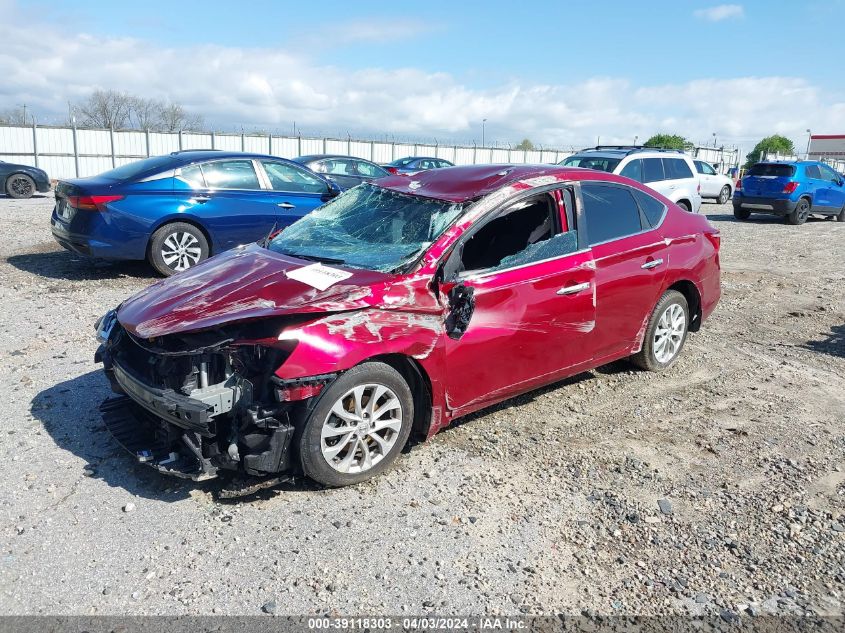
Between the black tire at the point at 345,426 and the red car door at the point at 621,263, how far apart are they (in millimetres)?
1751

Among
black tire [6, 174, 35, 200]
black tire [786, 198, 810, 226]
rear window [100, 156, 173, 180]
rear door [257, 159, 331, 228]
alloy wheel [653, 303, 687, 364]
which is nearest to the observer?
alloy wheel [653, 303, 687, 364]

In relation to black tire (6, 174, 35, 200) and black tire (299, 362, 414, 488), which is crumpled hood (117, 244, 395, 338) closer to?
black tire (299, 362, 414, 488)

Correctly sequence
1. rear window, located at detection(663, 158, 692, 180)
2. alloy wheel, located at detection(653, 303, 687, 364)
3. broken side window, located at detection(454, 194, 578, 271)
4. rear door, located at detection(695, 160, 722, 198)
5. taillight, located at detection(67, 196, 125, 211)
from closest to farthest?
broken side window, located at detection(454, 194, 578, 271), alloy wheel, located at detection(653, 303, 687, 364), taillight, located at detection(67, 196, 125, 211), rear window, located at detection(663, 158, 692, 180), rear door, located at detection(695, 160, 722, 198)

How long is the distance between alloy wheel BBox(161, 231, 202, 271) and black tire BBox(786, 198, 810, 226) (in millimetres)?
15651

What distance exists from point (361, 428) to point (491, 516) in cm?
84

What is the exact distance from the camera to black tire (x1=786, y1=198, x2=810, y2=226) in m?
17.9

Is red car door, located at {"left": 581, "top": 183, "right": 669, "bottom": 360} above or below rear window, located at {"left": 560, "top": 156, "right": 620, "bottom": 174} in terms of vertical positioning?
below

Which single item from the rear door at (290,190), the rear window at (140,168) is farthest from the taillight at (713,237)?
the rear window at (140,168)

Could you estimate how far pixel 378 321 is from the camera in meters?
3.72

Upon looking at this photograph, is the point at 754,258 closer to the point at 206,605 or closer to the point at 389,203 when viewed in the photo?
the point at 389,203

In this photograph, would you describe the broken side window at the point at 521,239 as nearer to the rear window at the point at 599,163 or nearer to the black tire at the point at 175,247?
the black tire at the point at 175,247

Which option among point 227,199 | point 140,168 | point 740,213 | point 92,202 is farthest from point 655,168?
point 92,202

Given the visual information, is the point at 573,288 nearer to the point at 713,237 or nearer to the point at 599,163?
the point at 713,237

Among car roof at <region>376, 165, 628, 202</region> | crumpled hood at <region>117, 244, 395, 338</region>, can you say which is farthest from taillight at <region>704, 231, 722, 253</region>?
crumpled hood at <region>117, 244, 395, 338</region>
